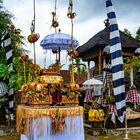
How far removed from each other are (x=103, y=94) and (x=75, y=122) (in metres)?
6.63

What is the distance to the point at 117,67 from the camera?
1110 cm

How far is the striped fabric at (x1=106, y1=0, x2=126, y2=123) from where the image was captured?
1103 cm

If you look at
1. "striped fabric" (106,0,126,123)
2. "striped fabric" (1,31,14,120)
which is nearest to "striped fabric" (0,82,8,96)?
"striped fabric" (1,31,14,120)

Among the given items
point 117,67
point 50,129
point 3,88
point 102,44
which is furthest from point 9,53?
point 50,129

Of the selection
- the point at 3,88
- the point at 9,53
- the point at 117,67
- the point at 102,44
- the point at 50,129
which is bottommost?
the point at 50,129

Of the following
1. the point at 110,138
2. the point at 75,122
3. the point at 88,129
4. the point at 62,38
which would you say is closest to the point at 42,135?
the point at 75,122

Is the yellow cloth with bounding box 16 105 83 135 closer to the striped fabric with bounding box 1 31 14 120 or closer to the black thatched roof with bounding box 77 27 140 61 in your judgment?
the striped fabric with bounding box 1 31 14 120

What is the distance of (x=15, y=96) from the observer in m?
15.0

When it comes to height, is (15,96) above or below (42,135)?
above

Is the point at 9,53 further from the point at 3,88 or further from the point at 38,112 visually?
the point at 38,112

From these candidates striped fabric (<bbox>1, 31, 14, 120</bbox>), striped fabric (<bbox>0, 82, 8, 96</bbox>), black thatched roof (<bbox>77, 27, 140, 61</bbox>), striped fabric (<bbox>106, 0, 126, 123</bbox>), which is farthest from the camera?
black thatched roof (<bbox>77, 27, 140, 61</bbox>)

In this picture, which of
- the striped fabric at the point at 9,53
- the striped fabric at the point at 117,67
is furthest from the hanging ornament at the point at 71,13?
the striped fabric at the point at 9,53

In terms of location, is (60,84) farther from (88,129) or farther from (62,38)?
(88,129)

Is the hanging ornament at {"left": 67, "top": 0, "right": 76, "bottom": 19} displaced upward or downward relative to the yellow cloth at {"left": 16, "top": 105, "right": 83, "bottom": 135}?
upward
